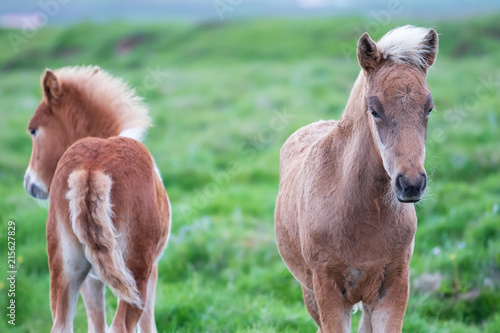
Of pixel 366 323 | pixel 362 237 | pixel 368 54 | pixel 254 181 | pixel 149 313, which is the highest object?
pixel 368 54

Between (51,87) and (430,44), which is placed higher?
(430,44)

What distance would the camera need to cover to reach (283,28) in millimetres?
23141

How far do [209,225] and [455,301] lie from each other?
3.15 meters

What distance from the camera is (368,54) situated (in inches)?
121

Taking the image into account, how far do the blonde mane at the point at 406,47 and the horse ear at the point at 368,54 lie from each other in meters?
0.05

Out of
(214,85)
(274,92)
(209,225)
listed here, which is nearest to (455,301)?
(209,225)

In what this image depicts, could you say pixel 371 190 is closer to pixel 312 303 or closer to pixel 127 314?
pixel 312 303

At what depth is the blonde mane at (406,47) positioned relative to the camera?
3.05 m

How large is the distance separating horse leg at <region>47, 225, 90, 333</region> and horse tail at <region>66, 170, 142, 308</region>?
0.12m

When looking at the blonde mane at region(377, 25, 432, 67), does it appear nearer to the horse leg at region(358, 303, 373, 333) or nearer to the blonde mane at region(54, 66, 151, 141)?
the horse leg at region(358, 303, 373, 333)

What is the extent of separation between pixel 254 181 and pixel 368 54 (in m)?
6.48

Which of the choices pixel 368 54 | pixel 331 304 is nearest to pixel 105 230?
pixel 331 304

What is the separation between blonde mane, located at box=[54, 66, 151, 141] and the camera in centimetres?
464

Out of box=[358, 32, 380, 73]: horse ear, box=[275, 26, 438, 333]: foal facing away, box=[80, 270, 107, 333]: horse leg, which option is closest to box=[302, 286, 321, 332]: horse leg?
box=[275, 26, 438, 333]: foal facing away
